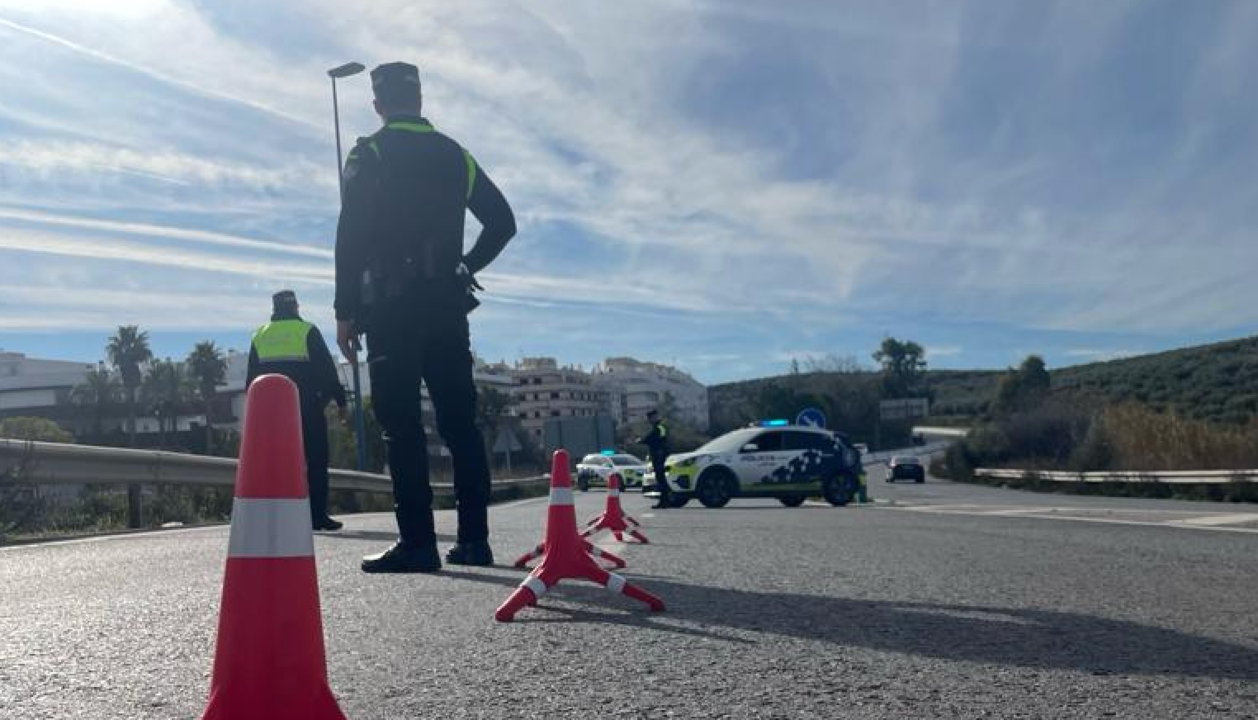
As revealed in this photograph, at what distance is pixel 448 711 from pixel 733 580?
9.61 feet

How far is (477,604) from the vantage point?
Result: 464cm

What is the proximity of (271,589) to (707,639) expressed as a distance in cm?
192

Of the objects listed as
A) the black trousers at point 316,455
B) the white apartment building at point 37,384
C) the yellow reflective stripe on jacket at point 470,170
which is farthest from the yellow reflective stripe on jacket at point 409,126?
the white apartment building at point 37,384

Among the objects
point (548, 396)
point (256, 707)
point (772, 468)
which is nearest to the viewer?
point (256, 707)

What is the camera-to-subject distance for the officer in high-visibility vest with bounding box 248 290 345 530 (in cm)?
984

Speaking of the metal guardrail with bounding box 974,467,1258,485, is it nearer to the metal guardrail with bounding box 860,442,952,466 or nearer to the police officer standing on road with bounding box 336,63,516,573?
the police officer standing on road with bounding box 336,63,516,573

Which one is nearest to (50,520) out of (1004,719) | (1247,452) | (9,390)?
(1004,719)

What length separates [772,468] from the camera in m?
23.3

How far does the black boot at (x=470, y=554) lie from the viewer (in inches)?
241

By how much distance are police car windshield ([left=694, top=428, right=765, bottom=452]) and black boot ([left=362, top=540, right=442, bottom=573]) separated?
58.8 ft

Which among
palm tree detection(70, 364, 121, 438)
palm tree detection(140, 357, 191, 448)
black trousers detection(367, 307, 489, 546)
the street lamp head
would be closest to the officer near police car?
the street lamp head

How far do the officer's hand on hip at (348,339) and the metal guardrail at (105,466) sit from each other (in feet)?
14.7

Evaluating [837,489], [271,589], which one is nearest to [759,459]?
[837,489]

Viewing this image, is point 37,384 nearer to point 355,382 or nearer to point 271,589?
point 355,382
